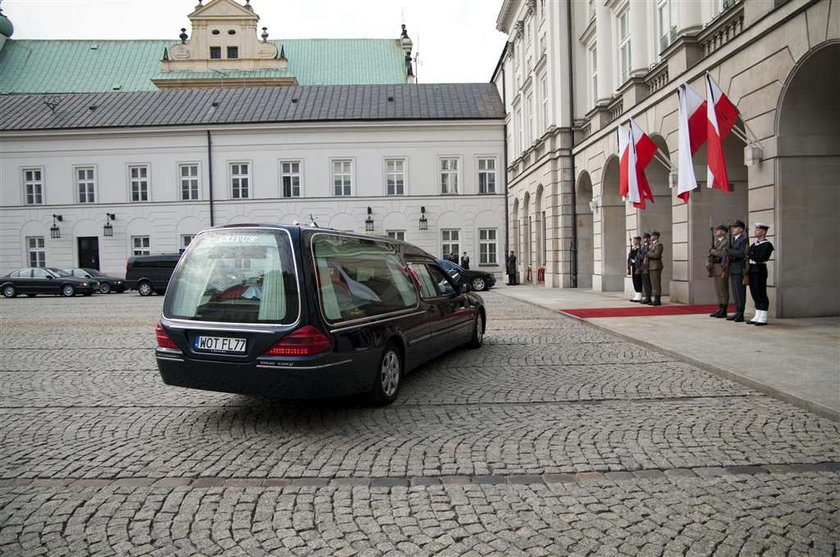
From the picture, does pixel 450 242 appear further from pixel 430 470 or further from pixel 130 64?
pixel 130 64

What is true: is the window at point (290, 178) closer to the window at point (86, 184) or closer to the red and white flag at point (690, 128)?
the window at point (86, 184)

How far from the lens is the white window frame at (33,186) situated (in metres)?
37.9

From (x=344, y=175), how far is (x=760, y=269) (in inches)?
1171


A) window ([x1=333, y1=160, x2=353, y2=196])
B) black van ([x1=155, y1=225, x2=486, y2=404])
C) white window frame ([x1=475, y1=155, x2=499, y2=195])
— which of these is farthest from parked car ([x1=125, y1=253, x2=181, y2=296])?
black van ([x1=155, y1=225, x2=486, y2=404])

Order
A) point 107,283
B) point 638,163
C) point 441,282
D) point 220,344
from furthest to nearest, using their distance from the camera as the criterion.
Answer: point 107,283, point 638,163, point 441,282, point 220,344

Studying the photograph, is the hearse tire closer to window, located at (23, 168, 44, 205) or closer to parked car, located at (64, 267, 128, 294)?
parked car, located at (64, 267, 128, 294)

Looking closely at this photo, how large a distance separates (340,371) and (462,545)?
242 cm

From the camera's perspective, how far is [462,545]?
317cm

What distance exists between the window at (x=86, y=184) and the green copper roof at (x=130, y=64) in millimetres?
16322

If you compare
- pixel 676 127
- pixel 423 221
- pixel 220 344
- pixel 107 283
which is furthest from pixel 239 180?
pixel 220 344

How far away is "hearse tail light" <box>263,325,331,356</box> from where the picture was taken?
16.9ft

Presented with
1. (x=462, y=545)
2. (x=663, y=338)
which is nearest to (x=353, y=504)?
(x=462, y=545)

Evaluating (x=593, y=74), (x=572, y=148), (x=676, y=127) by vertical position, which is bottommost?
(x=676, y=127)

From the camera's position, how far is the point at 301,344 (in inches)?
204
